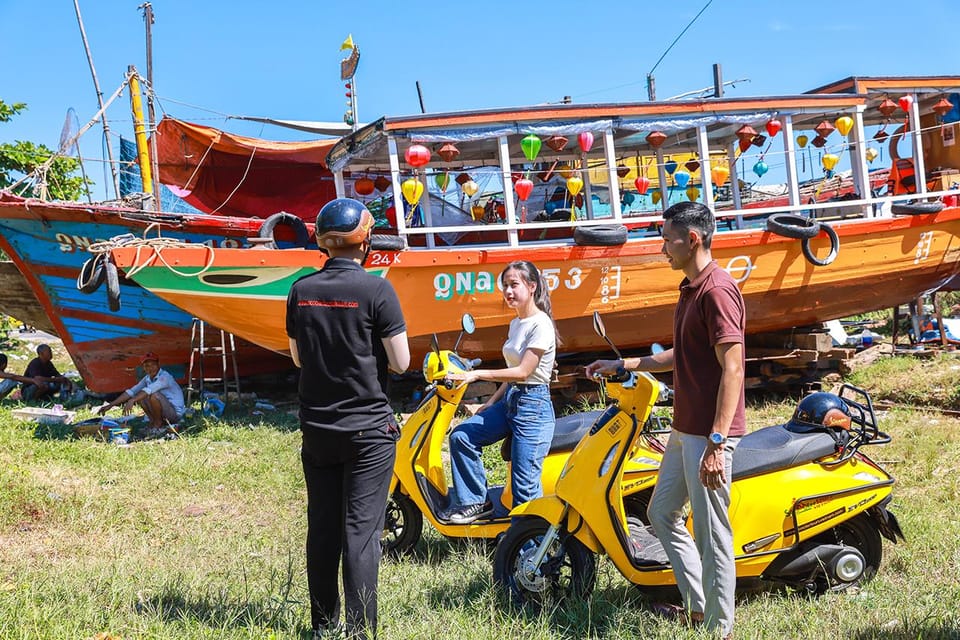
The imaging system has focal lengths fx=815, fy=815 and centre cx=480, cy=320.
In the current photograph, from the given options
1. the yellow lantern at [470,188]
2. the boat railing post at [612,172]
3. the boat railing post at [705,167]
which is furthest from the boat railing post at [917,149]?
the yellow lantern at [470,188]

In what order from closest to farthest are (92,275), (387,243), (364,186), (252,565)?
(252,565) → (92,275) → (387,243) → (364,186)

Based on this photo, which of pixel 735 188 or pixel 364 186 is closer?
pixel 735 188

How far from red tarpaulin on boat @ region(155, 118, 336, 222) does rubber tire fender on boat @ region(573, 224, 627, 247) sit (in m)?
5.11

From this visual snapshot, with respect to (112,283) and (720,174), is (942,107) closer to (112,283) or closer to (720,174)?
Answer: (720,174)

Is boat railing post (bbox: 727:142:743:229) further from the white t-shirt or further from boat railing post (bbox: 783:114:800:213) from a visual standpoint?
the white t-shirt

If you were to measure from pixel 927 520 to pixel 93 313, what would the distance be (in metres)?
9.29

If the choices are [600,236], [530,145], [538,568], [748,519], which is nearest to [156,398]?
[530,145]

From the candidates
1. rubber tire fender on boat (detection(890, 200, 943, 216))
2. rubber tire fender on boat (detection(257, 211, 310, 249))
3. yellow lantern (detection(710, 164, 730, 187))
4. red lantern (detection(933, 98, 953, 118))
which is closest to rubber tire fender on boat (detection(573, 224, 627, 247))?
yellow lantern (detection(710, 164, 730, 187))

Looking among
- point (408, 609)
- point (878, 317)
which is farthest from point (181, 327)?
point (878, 317)

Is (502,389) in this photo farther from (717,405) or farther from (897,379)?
(897,379)

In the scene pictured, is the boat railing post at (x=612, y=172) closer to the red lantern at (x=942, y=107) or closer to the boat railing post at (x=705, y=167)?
the boat railing post at (x=705, y=167)

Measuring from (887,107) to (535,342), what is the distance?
723 centimetres

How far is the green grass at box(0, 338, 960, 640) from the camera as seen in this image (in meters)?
3.22

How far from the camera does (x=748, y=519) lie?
354cm
